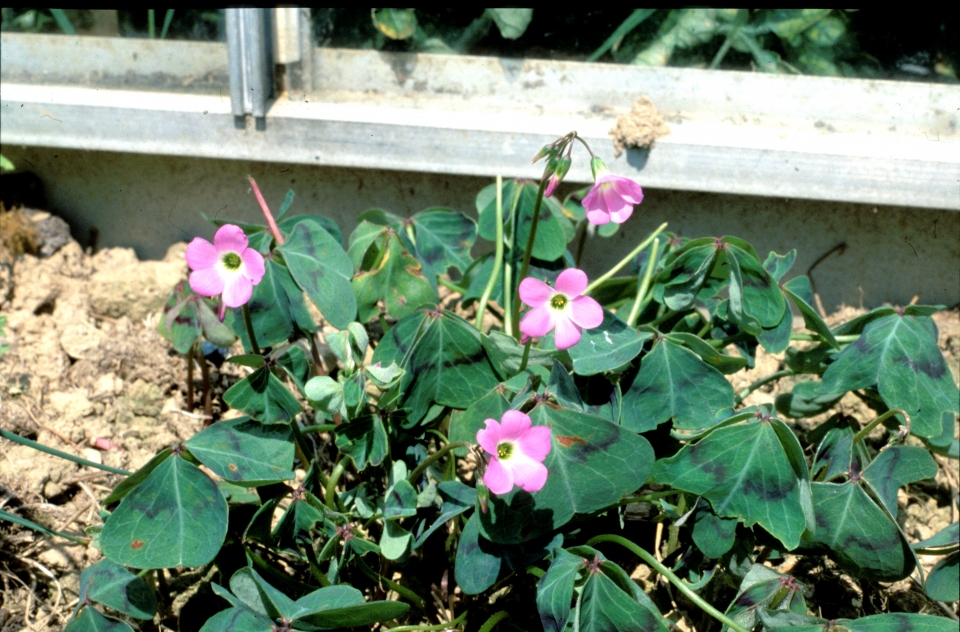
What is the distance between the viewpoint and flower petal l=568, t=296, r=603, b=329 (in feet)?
4.19

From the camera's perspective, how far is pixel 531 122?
2029 mm

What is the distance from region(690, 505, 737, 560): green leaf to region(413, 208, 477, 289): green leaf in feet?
2.48

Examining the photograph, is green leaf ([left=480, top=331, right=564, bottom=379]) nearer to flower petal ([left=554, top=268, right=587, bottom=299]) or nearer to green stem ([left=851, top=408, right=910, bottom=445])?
flower petal ([left=554, top=268, right=587, bottom=299])

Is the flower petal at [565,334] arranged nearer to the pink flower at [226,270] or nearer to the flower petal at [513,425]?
the flower petal at [513,425]

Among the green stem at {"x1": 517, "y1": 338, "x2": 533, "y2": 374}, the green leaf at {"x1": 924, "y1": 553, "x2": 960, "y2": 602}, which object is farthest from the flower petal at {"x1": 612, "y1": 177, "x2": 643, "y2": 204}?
the green leaf at {"x1": 924, "y1": 553, "x2": 960, "y2": 602}

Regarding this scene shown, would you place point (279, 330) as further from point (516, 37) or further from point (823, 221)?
point (823, 221)

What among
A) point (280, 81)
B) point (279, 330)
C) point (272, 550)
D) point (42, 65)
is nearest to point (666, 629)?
point (272, 550)

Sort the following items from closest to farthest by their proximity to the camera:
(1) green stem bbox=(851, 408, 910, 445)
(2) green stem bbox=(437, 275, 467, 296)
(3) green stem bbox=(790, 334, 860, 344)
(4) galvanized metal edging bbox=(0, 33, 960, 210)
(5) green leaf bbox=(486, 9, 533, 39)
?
(1) green stem bbox=(851, 408, 910, 445) → (3) green stem bbox=(790, 334, 860, 344) → (2) green stem bbox=(437, 275, 467, 296) → (4) galvanized metal edging bbox=(0, 33, 960, 210) → (5) green leaf bbox=(486, 9, 533, 39)

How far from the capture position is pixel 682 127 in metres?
2.03

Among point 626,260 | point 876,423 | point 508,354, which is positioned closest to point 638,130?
point 626,260

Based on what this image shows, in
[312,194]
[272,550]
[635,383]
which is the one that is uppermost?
[635,383]

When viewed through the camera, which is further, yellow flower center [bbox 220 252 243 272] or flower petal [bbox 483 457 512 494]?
yellow flower center [bbox 220 252 243 272]

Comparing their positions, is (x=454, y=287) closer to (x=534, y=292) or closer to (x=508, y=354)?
(x=508, y=354)

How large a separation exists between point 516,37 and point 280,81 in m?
0.60
